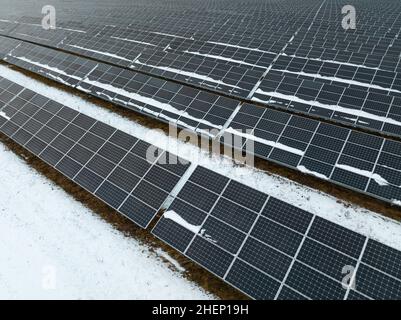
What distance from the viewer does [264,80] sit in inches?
838

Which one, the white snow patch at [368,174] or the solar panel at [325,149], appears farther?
the solar panel at [325,149]

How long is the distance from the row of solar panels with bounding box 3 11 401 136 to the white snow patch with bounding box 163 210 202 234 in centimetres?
1023

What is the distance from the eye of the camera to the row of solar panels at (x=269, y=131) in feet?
47.2

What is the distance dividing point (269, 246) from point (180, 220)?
4277mm

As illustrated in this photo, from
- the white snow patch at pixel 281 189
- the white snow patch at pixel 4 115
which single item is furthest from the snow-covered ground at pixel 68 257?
the white snow patch at pixel 4 115

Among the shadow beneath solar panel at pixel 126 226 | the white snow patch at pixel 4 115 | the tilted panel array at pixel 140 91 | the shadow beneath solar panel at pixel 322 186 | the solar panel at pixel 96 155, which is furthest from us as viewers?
the white snow patch at pixel 4 115

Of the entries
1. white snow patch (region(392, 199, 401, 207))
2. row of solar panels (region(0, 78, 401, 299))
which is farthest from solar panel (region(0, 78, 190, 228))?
white snow patch (region(392, 199, 401, 207))

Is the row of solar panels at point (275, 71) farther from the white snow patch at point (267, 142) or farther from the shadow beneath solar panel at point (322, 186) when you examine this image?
the shadow beneath solar panel at point (322, 186)

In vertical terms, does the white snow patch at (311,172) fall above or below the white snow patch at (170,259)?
above

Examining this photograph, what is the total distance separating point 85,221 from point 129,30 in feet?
83.4

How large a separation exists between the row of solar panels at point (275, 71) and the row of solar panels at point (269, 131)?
180 centimetres

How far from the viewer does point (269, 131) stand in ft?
56.2
